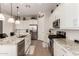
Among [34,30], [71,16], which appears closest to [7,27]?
[34,30]

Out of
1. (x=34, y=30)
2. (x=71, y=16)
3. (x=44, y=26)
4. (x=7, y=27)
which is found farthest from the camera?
(x=34, y=30)

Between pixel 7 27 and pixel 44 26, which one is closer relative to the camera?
pixel 7 27

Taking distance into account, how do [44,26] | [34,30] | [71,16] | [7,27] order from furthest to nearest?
[34,30], [44,26], [7,27], [71,16]

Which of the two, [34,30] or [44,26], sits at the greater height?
[44,26]

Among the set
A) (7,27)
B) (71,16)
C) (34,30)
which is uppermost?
(71,16)

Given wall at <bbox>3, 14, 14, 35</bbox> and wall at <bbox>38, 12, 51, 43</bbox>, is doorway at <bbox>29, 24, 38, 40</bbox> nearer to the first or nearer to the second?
wall at <bbox>38, 12, 51, 43</bbox>

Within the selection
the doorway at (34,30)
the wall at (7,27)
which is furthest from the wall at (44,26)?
the wall at (7,27)

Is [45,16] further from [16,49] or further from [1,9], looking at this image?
[16,49]

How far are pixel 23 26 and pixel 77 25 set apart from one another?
5.45m

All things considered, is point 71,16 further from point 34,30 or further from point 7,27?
point 34,30

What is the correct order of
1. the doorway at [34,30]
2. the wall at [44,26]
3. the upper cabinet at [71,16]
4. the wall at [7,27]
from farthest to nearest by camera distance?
the doorway at [34,30]
the wall at [44,26]
the wall at [7,27]
the upper cabinet at [71,16]

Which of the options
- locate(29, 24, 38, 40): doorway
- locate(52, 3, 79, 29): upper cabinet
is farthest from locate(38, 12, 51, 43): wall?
locate(52, 3, 79, 29): upper cabinet

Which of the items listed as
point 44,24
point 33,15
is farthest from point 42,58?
point 44,24

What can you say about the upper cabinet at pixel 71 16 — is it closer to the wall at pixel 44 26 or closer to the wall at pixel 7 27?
the wall at pixel 7 27
